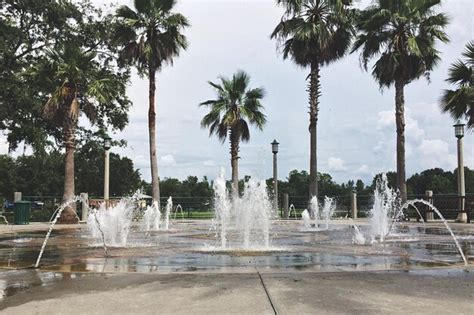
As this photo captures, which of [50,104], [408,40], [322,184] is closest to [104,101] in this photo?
[50,104]

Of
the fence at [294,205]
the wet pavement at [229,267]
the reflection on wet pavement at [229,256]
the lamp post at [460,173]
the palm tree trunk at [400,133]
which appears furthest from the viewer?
the palm tree trunk at [400,133]

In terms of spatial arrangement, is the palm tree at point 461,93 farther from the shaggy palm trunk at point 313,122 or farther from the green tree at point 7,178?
the green tree at point 7,178

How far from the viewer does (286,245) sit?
1167 cm

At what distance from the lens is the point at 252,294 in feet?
18.4

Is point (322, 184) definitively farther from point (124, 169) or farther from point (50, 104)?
point (50, 104)

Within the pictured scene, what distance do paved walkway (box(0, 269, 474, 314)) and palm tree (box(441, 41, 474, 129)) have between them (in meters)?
16.4

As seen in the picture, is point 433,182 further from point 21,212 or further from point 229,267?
point 229,267

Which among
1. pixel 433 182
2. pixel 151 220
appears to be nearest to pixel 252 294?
pixel 151 220

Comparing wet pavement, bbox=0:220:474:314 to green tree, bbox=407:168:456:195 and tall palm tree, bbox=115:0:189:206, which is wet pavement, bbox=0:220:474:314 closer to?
tall palm tree, bbox=115:0:189:206

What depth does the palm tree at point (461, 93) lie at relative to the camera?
2141cm

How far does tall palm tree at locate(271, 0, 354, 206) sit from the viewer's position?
24.3m

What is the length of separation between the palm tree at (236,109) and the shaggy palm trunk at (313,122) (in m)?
5.15

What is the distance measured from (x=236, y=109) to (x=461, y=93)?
12576 mm

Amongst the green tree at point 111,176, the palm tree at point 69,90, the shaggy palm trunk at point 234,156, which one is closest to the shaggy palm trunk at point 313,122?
the shaggy palm trunk at point 234,156
